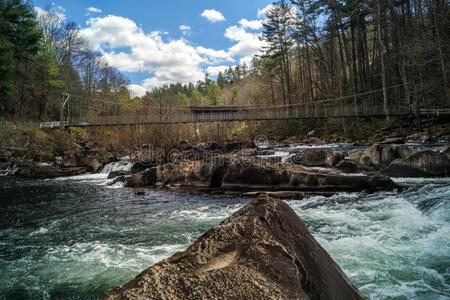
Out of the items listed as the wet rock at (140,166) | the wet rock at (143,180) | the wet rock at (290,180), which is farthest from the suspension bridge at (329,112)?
the wet rock at (290,180)

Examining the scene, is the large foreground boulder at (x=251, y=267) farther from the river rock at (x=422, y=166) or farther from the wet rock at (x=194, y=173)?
the river rock at (x=422, y=166)

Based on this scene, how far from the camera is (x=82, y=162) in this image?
67.6 feet

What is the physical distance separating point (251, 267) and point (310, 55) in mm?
38626

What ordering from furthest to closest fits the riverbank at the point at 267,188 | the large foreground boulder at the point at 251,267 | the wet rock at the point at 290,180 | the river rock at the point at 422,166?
the river rock at the point at 422,166 → the wet rock at the point at 290,180 → the riverbank at the point at 267,188 → the large foreground boulder at the point at 251,267

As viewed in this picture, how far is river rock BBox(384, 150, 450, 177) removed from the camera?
34.1 feet

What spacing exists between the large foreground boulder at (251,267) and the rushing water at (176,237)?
1498 mm

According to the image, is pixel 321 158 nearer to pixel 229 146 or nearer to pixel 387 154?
pixel 387 154

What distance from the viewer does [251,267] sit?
2.02 m

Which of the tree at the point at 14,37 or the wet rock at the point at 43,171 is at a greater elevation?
the tree at the point at 14,37

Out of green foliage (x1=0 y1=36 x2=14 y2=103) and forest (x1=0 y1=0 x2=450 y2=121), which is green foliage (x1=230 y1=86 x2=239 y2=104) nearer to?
forest (x1=0 y1=0 x2=450 y2=121)

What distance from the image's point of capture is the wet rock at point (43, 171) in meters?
18.2

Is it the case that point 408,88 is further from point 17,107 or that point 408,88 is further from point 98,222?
point 17,107

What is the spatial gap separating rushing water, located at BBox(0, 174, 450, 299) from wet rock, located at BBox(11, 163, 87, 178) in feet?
26.1

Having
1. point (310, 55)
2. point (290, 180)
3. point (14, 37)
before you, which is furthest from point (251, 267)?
point (310, 55)
